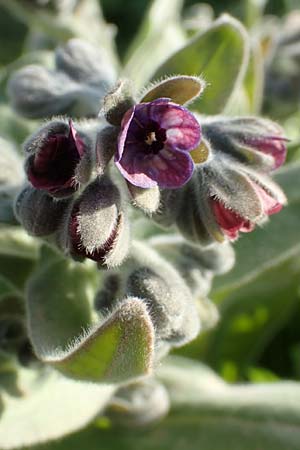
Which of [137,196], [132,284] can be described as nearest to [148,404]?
[132,284]

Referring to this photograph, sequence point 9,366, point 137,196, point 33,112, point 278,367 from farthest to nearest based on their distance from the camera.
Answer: point 278,367
point 9,366
point 33,112
point 137,196

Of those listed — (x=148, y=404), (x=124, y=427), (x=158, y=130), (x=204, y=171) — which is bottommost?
(x=124, y=427)

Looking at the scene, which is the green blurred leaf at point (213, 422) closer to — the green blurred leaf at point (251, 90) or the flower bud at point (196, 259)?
the flower bud at point (196, 259)

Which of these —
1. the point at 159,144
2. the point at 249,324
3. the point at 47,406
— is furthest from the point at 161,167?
the point at 249,324

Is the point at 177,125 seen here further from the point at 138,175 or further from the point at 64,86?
the point at 64,86

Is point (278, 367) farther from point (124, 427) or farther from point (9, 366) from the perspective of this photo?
point (9, 366)

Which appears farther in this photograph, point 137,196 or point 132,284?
point 132,284

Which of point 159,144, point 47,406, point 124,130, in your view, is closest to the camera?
point 124,130
